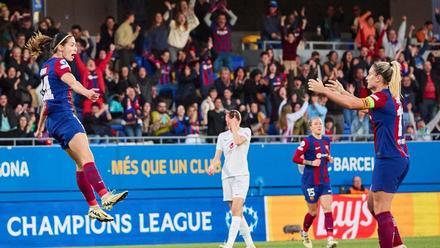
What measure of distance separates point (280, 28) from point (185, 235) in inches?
325

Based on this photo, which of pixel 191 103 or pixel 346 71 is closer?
pixel 191 103

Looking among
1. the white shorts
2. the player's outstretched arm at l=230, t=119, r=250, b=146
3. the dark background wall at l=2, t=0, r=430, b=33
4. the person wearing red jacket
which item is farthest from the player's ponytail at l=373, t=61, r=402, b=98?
the dark background wall at l=2, t=0, r=430, b=33

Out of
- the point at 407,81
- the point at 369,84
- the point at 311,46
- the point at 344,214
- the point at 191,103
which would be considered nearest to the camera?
the point at 369,84

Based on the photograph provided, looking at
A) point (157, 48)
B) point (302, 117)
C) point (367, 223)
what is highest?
point (157, 48)

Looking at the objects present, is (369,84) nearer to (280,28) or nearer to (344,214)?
(344,214)

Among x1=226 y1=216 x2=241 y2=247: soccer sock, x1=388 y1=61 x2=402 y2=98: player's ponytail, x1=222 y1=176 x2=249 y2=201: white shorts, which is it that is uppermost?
x1=388 y1=61 x2=402 y2=98: player's ponytail

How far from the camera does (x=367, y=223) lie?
25094mm

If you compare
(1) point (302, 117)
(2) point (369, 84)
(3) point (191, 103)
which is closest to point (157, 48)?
(3) point (191, 103)

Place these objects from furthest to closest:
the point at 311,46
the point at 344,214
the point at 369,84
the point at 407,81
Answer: the point at 311,46 → the point at 407,81 → the point at 344,214 → the point at 369,84

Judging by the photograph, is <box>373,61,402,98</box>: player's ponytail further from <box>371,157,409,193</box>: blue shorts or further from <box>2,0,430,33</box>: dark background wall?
<box>2,0,430,33</box>: dark background wall

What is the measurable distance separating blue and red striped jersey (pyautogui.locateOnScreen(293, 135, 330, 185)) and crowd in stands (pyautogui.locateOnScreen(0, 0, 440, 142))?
2.75m

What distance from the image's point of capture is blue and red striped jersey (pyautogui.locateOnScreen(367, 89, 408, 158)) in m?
13.6

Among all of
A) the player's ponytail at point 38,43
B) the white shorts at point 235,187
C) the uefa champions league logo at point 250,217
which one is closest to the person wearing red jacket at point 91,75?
the uefa champions league logo at point 250,217

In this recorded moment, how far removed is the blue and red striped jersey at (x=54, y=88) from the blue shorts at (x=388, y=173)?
410cm
